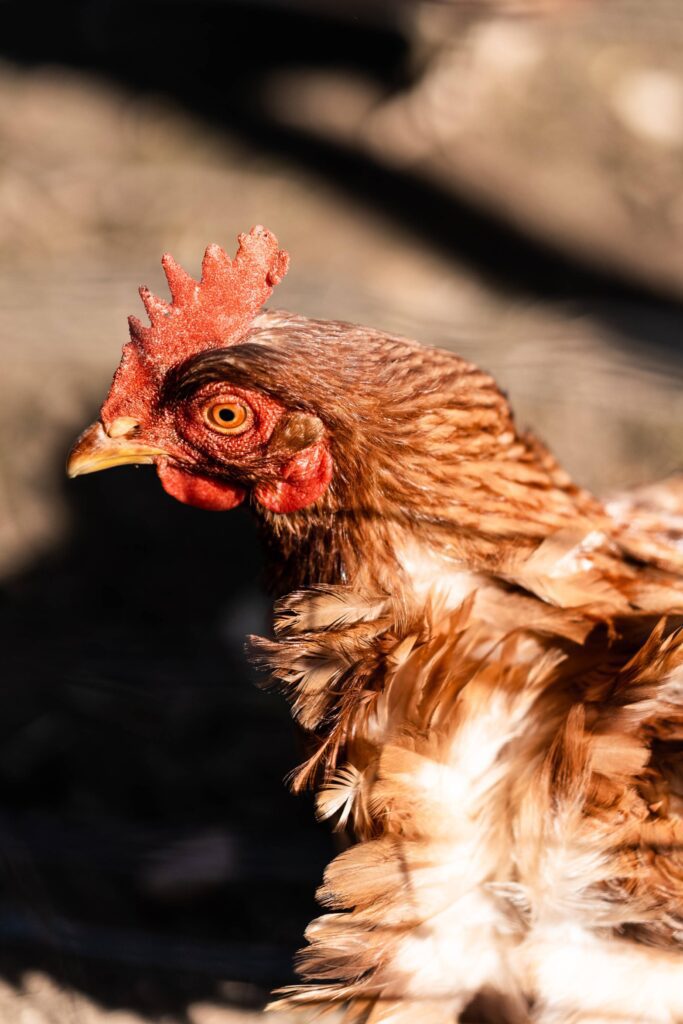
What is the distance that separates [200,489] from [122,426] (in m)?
0.16

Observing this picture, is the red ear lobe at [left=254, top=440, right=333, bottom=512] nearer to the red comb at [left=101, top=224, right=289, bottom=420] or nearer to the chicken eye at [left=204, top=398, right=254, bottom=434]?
the chicken eye at [left=204, top=398, right=254, bottom=434]

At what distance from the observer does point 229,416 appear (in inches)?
56.6

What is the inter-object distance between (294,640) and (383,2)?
1.27 m

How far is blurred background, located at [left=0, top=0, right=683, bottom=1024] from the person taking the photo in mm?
2012

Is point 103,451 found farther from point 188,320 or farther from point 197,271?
point 197,271

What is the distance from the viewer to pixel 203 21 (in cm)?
215

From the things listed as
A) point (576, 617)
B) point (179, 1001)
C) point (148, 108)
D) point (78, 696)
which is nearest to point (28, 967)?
point (179, 1001)

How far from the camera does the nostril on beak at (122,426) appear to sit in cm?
153

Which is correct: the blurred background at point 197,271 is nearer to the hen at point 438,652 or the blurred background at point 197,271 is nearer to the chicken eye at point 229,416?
the hen at point 438,652

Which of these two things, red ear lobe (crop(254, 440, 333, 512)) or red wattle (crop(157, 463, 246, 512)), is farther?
red wattle (crop(157, 463, 246, 512))

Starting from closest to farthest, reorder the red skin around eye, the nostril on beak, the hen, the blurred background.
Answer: the hen, the red skin around eye, the nostril on beak, the blurred background

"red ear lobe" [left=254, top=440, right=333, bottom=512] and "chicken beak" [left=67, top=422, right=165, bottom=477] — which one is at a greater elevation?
"chicken beak" [left=67, top=422, right=165, bottom=477]

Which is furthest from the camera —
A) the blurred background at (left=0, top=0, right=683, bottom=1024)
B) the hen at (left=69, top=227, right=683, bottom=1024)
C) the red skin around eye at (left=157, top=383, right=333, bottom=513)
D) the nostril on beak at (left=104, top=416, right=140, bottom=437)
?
the blurred background at (left=0, top=0, right=683, bottom=1024)

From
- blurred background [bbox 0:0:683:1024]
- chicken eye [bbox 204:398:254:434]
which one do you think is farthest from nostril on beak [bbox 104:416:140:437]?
blurred background [bbox 0:0:683:1024]
